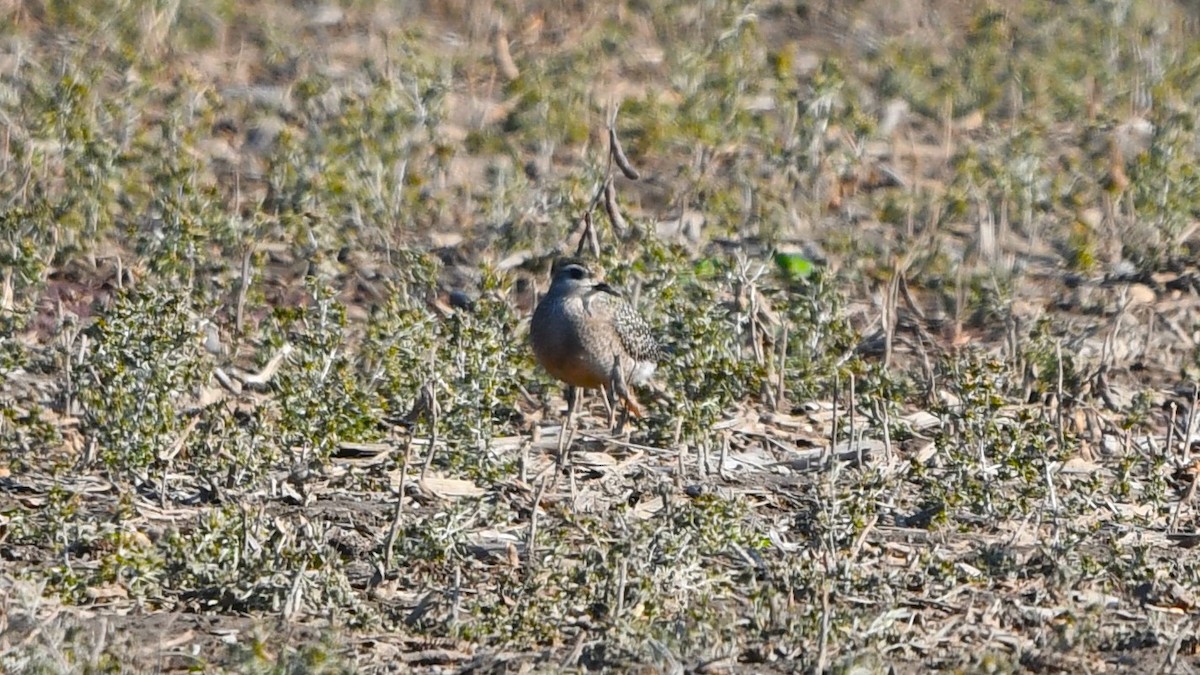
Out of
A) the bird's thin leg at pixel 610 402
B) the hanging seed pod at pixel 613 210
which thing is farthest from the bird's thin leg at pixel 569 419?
the hanging seed pod at pixel 613 210

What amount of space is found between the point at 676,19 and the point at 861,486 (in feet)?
28.0

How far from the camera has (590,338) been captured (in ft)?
30.0

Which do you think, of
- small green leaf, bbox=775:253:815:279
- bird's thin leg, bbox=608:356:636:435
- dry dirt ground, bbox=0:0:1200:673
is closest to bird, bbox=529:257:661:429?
bird's thin leg, bbox=608:356:636:435

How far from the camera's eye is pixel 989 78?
14.2 m

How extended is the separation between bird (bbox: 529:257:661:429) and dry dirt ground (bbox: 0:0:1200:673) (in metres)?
0.18

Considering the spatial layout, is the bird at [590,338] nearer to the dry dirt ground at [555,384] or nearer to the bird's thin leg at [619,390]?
the bird's thin leg at [619,390]

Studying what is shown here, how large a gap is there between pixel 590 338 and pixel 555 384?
0.43 meters

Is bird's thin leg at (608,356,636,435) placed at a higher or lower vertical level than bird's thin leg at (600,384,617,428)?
higher

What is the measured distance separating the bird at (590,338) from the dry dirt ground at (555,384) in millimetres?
181

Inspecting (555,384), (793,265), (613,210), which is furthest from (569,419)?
(793,265)

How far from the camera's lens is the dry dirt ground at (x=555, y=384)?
20.9 ft

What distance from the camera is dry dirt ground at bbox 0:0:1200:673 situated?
20.9 feet

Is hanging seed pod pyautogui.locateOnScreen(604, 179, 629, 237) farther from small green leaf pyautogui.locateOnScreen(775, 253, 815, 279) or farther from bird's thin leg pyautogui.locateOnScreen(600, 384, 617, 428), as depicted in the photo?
small green leaf pyautogui.locateOnScreen(775, 253, 815, 279)

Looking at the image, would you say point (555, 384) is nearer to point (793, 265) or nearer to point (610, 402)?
point (610, 402)
